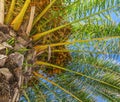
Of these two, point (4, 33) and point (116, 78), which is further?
point (116, 78)

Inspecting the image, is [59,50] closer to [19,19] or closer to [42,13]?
[42,13]

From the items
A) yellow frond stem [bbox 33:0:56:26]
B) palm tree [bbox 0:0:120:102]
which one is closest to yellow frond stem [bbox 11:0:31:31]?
palm tree [bbox 0:0:120:102]

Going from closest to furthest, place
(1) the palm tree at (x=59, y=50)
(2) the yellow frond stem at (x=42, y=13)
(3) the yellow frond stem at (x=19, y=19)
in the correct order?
(1) the palm tree at (x=59, y=50), (3) the yellow frond stem at (x=19, y=19), (2) the yellow frond stem at (x=42, y=13)

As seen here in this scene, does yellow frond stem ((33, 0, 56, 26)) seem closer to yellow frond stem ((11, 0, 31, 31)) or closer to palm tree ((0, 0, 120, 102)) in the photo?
palm tree ((0, 0, 120, 102))

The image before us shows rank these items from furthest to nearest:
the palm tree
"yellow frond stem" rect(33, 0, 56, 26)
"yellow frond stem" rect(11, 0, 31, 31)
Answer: "yellow frond stem" rect(33, 0, 56, 26)
"yellow frond stem" rect(11, 0, 31, 31)
the palm tree

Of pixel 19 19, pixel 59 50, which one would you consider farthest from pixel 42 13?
pixel 59 50

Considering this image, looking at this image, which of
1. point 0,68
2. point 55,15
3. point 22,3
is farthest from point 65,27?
point 0,68

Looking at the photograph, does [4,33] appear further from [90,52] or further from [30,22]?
[90,52]

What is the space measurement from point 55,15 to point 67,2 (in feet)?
2.01

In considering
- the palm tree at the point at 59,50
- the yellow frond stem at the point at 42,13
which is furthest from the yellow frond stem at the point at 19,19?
the yellow frond stem at the point at 42,13

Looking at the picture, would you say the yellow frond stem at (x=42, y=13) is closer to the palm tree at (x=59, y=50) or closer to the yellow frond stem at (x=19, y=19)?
the palm tree at (x=59, y=50)

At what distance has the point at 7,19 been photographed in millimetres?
6586

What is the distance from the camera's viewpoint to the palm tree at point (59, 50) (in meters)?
6.09

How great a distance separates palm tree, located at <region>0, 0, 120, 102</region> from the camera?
6.09m
